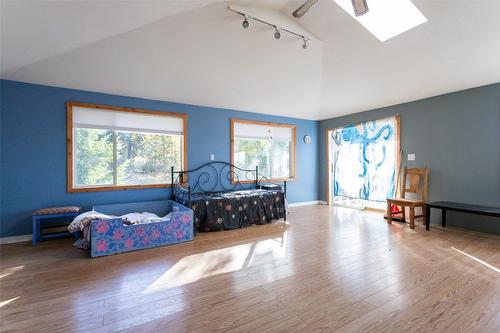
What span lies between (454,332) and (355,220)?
3072mm

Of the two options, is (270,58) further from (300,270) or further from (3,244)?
(3,244)

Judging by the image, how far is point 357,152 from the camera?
5.57m

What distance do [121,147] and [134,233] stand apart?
1.76 meters

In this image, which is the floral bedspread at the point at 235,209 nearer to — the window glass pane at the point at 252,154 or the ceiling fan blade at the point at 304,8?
the window glass pane at the point at 252,154

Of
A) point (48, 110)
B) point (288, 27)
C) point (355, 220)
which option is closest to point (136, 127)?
point (48, 110)

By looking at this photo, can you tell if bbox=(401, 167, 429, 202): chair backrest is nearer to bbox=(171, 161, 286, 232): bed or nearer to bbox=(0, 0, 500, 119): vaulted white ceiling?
bbox=(0, 0, 500, 119): vaulted white ceiling

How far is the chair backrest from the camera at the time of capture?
14.1 ft

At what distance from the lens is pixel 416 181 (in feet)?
14.5

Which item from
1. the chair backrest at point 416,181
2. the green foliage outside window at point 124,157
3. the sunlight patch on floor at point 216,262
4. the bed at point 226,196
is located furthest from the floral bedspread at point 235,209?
the chair backrest at point 416,181

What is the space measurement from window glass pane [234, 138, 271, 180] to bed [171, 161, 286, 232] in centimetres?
14

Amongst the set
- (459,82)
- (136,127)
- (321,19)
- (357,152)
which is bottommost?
(357,152)

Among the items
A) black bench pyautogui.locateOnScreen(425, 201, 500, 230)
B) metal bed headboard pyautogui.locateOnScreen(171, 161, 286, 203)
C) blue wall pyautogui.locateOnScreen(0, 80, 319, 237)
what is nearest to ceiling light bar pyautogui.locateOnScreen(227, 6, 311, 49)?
blue wall pyautogui.locateOnScreen(0, 80, 319, 237)

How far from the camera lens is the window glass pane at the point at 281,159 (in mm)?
5801

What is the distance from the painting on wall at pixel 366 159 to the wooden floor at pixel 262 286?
73.1 inches
